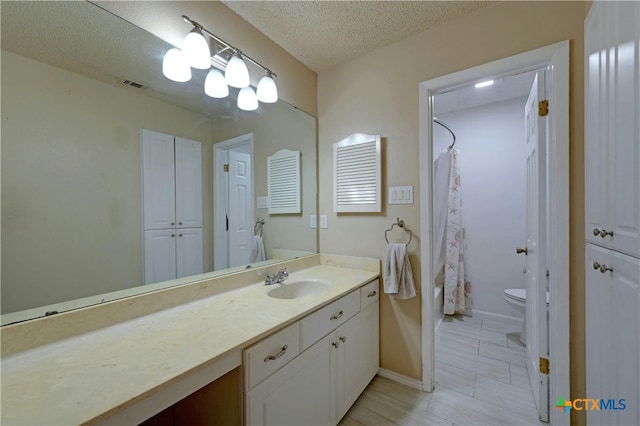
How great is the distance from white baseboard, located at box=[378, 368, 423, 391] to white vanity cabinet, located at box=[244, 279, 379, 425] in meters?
0.10

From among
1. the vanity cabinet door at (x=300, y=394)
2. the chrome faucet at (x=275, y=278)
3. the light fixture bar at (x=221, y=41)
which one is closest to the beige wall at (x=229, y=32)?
the light fixture bar at (x=221, y=41)

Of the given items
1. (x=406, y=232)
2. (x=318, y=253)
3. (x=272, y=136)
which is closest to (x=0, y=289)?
(x=272, y=136)

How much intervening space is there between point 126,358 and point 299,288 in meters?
1.02

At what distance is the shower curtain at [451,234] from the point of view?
9.43ft

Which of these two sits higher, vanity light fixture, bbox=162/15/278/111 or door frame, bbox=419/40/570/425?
vanity light fixture, bbox=162/15/278/111

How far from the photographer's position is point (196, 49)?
4.15 ft

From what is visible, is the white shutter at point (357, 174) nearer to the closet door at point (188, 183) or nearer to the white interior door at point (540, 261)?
the white interior door at point (540, 261)

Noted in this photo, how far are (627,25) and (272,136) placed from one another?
1.71m

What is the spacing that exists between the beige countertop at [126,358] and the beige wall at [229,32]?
1315mm

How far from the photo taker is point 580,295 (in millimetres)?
1253

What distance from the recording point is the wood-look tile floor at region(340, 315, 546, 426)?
1465 millimetres

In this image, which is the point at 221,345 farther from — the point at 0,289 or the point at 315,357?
the point at 0,289

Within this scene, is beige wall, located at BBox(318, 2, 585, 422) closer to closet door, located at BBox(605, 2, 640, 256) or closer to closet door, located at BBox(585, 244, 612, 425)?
closet door, located at BBox(585, 244, 612, 425)

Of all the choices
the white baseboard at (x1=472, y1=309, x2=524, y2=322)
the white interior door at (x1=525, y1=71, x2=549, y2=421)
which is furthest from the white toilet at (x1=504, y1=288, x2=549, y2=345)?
the white interior door at (x1=525, y1=71, x2=549, y2=421)
